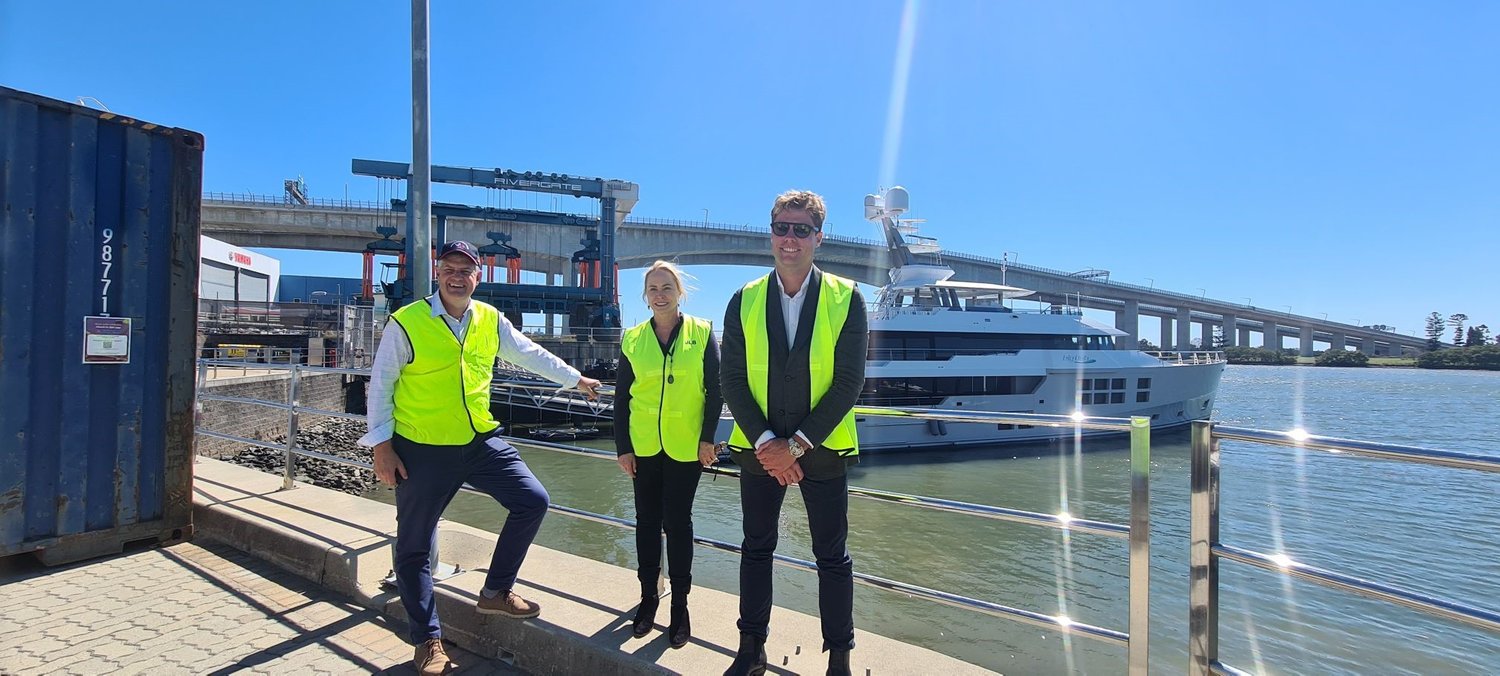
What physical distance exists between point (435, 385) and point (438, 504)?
0.45 meters

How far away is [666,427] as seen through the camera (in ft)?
7.95

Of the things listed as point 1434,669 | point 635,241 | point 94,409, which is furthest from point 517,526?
point 635,241

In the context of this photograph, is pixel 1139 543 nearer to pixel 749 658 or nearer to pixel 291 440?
pixel 749 658

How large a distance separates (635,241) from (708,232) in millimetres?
4626

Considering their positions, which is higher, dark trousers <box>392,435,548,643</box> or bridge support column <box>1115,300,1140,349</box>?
bridge support column <box>1115,300,1140,349</box>

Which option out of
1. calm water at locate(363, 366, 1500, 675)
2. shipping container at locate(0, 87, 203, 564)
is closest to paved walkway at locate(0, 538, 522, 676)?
shipping container at locate(0, 87, 203, 564)

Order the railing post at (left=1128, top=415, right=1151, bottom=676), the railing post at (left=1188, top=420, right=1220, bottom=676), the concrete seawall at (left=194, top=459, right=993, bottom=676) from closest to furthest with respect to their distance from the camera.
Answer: the railing post at (left=1188, top=420, right=1220, bottom=676) < the railing post at (left=1128, top=415, right=1151, bottom=676) < the concrete seawall at (left=194, top=459, right=993, bottom=676)

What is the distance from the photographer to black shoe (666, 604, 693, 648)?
7.71 feet

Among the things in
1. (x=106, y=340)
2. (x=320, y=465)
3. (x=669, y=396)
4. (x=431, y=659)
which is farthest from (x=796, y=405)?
(x=320, y=465)

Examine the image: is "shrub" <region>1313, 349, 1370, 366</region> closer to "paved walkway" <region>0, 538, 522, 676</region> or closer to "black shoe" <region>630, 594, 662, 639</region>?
"black shoe" <region>630, 594, 662, 639</region>

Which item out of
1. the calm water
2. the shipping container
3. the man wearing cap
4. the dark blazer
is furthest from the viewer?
the calm water

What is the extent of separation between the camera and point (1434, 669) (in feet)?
19.4

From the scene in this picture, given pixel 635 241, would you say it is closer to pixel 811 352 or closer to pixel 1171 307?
pixel 811 352

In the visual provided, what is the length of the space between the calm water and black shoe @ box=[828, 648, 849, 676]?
427cm
